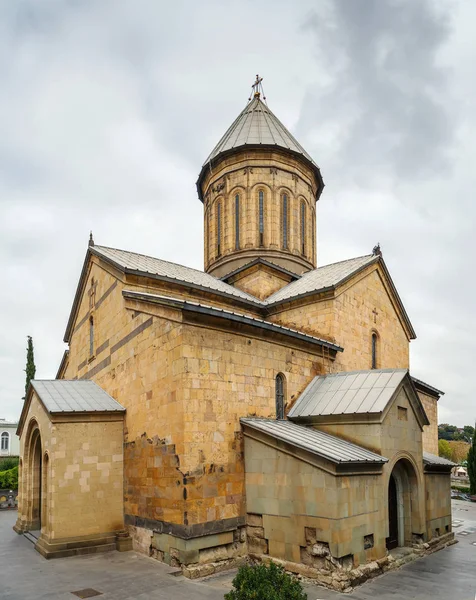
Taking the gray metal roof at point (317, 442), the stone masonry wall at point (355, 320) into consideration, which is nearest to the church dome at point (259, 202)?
the stone masonry wall at point (355, 320)

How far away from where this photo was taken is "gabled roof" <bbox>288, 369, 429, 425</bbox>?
33.8 ft

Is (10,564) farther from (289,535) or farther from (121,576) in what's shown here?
(289,535)

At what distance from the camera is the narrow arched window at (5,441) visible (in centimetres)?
4416

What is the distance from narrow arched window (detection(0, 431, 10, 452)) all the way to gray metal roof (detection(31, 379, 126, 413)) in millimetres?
36075

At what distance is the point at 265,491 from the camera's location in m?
9.48

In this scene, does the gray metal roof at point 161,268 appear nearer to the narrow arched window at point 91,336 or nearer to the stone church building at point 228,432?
the stone church building at point 228,432

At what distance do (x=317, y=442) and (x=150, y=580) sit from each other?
3.70 m

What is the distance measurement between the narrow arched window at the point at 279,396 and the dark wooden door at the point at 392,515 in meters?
2.74

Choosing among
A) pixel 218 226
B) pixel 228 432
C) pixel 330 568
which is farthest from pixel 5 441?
pixel 330 568

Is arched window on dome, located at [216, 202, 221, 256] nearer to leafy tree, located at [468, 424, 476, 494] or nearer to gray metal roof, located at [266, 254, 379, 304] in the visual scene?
gray metal roof, located at [266, 254, 379, 304]

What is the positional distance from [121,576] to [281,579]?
394cm

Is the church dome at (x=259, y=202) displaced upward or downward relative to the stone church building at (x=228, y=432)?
upward

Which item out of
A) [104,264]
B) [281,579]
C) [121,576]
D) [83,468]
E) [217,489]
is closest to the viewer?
[281,579]

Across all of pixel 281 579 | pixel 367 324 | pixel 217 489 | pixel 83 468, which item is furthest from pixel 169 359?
pixel 367 324
